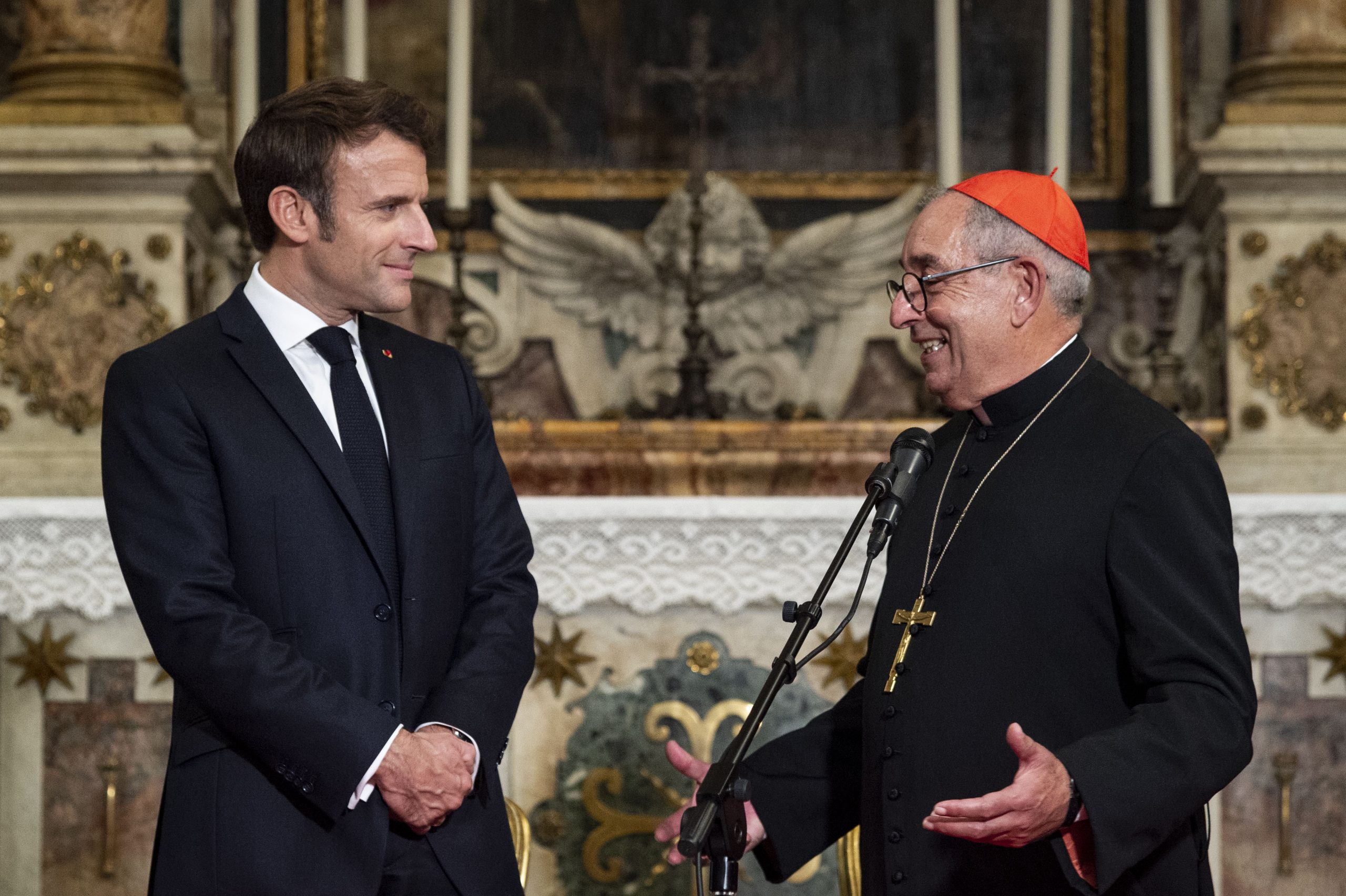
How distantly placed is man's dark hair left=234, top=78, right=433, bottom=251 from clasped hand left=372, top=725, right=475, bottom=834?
800 mm

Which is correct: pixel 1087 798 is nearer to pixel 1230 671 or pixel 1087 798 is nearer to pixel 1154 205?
pixel 1230 671

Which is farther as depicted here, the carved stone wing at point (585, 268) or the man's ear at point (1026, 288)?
the carved stone wing at point (585, 268)

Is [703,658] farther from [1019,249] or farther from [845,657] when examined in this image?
[1019,249]

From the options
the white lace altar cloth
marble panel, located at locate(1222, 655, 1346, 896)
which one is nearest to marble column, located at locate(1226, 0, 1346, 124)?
the white lace altar cloth

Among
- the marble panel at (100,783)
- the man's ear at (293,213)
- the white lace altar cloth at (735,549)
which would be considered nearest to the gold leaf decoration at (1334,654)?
the white lace altar cloth at (735,549)

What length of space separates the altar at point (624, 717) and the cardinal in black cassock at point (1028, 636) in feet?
4.00

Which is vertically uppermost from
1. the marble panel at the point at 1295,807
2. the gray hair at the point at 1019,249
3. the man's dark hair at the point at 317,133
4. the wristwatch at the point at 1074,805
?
the man's dark hair at the point at 317,133

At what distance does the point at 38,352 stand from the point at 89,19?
40.2 inches

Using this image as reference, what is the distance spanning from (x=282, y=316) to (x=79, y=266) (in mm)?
1996

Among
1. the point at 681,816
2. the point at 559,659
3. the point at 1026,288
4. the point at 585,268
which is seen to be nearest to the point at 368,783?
the point at 681,816

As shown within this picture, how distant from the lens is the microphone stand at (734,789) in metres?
1.98

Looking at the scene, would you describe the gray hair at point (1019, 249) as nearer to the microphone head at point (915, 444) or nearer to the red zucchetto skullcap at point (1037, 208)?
the red zucchetto skullcap at point (1037, 208)

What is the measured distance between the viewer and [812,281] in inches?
190

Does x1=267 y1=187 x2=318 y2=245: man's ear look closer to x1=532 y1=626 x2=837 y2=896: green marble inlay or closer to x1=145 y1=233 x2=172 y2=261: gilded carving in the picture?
x1=532 y1=626 x2=837 y2=896: green marble inlay
